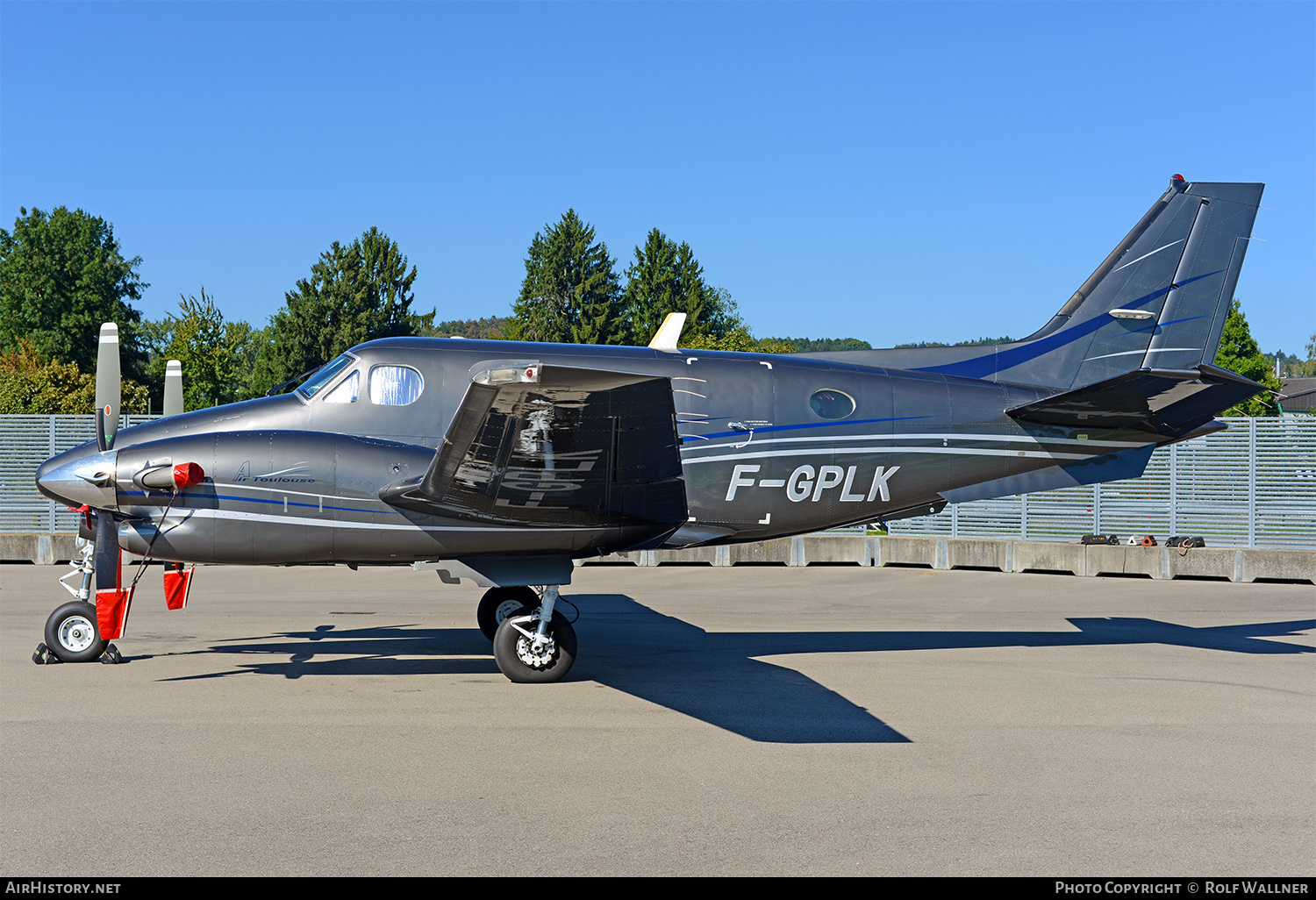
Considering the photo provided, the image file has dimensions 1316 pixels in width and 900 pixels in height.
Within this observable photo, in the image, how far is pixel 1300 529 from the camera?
56.9ft

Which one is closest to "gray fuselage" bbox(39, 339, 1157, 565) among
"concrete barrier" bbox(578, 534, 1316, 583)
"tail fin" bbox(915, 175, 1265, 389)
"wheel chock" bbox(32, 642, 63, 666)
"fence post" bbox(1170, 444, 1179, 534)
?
"tail fin" bbox(915, 175, 1265, 389)

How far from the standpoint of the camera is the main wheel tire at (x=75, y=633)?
9.48 meters

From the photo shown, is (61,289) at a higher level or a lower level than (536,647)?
higher

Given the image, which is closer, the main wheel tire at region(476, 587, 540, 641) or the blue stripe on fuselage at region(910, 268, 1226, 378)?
the main wheel tire at region(476, 587, 540, 641)

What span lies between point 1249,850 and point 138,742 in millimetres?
6907

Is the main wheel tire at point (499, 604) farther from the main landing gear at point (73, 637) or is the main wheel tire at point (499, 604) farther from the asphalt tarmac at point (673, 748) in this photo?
the main landing gear at point (73, 637)

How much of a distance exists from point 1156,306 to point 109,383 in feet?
37.4

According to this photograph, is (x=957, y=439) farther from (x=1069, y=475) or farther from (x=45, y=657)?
(x=45, y=657)

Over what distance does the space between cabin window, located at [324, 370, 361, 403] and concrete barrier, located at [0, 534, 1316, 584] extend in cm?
831

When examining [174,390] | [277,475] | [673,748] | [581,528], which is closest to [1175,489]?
[581,528]

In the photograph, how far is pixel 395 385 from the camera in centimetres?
973

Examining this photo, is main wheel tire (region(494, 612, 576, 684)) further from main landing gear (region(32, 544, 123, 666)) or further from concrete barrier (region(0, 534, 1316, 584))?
concrete barrier (region(0, 534, 1316, 584))

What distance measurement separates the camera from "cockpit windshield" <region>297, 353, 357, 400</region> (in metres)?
9.68
